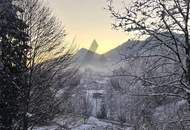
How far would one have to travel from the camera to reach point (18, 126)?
17.7 metres

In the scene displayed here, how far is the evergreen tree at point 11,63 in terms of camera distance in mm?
Answer: 17672

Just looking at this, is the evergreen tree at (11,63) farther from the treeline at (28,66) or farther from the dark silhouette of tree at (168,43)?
the dark silhouette of tree at (168,43)

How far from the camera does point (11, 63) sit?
60.1 ft

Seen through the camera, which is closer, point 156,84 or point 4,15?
point 156,84

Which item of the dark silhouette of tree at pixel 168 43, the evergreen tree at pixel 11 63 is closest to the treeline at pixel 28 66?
the evergreen tree at pixel 11 63

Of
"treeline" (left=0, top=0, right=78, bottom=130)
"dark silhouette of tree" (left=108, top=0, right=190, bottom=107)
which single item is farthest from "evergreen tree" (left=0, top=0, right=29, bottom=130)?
"dark silhouette of tree" (left=108, top=0, right=190, bottom=107)

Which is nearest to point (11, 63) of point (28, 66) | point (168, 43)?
point (28, 66)

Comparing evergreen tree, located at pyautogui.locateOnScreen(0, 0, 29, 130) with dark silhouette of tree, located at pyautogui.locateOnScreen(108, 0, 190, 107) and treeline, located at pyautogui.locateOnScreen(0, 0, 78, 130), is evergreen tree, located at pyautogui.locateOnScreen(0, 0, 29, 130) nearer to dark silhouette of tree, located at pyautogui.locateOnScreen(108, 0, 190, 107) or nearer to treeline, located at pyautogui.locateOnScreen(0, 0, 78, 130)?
treeline, located at pyautogui.locateOnScreen(0, 0, 78, 130)

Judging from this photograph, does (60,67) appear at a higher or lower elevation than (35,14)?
lower

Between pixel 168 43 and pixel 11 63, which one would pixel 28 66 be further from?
pixel 168 43

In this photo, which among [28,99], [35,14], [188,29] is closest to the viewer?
[188,29]

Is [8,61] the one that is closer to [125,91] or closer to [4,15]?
[4,15]

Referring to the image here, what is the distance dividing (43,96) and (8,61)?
2.20 metres

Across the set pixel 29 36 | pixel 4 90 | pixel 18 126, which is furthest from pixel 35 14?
Result: pixel 18 126
